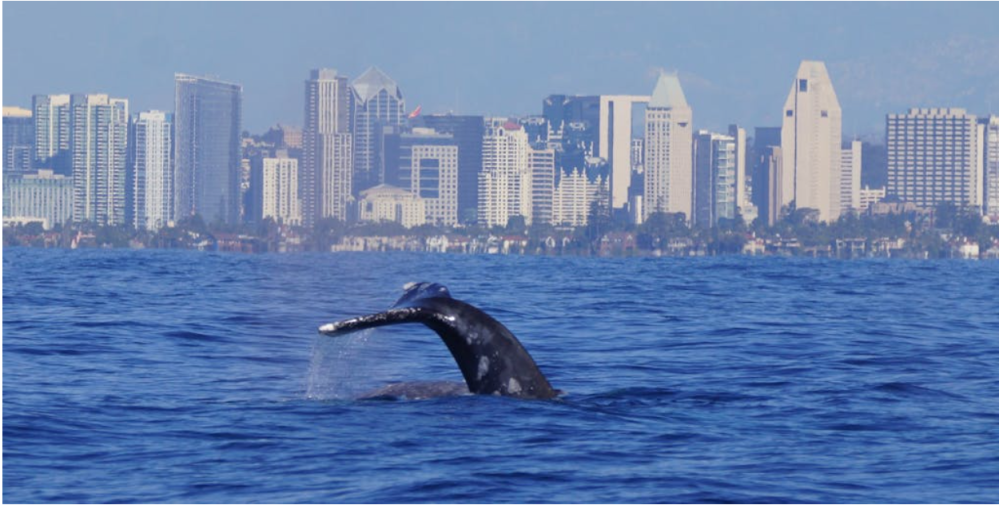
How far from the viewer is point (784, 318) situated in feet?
109

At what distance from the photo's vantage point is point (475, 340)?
1523cm

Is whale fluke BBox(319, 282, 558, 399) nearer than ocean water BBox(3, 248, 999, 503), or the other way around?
ocean water BBox(3, 248, 999, 503)

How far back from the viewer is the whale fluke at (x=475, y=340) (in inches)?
586

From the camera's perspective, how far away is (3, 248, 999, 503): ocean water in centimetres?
1264

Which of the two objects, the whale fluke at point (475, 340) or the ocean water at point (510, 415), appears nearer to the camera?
the ocean water at point (510, 415)

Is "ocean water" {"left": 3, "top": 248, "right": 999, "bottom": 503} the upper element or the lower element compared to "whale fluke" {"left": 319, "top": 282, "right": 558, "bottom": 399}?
lower

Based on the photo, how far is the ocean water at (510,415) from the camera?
1264 centimetres

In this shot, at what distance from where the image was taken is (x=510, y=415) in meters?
15.2

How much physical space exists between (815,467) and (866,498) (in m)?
1.19

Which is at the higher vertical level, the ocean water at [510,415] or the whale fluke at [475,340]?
the whale fluke at [475,340]

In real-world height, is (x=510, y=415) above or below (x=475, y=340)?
below

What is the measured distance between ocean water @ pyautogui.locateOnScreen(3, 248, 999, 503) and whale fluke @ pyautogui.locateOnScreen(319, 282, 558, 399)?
0.23 meters

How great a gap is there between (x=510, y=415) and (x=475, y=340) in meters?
0.75

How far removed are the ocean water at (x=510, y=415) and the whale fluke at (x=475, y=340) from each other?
227 mm
